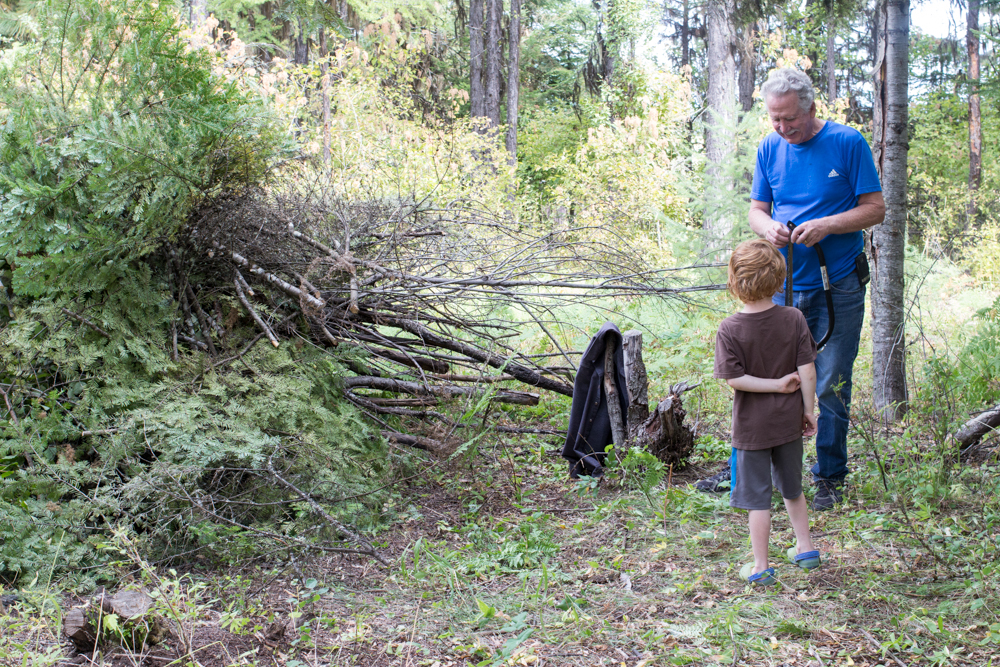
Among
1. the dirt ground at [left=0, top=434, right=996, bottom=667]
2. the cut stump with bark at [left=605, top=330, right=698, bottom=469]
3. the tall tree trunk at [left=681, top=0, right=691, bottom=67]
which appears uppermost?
the tall tree trunk at [left=681, top=0, right=691, bottom=67]

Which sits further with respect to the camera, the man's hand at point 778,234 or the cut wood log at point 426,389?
the cut wood log at point 426,389

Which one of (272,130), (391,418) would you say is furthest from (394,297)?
(272,130)

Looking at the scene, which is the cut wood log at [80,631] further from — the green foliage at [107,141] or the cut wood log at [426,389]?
the cut wood log at [426,389]

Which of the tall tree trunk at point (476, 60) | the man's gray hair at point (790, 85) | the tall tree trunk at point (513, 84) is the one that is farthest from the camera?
the tall tree trunk at point (513, 84)

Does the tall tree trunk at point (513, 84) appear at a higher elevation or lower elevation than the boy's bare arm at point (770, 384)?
higher

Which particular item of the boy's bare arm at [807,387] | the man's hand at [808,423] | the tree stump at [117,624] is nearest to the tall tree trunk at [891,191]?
the man's hand at [808,423]

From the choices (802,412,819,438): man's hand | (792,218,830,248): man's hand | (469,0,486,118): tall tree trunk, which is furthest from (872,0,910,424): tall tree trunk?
(469,0,486,118): tall tree trunk

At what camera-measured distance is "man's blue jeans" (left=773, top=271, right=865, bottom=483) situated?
3.61 meters

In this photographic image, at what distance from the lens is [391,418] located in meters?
5.20

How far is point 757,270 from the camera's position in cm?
295

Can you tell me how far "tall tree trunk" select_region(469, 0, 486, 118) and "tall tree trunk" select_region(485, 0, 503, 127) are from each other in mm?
171

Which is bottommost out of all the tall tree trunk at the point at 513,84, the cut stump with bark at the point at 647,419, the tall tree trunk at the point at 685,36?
the cut stump with bark at the point at 647,419

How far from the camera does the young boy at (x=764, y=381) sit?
9.69ft

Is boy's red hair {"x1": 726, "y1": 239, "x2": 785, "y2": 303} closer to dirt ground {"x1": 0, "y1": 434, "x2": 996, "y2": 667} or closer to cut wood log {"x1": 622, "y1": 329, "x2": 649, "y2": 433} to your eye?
dirt ground {"x1": 0, "y1": 434, "x2": 996, "y2": 667}
